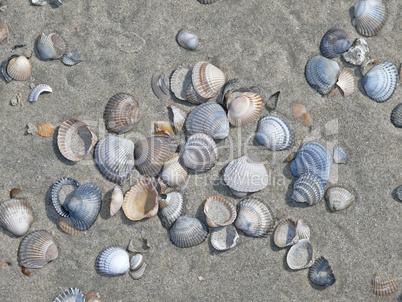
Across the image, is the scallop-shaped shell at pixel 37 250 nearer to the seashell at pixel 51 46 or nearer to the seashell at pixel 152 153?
the seashell at pixel 152 153

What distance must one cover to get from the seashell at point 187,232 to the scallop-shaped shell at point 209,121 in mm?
994

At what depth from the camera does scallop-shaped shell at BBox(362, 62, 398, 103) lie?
13.5ft

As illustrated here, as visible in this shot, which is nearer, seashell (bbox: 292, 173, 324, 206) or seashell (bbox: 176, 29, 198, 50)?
Answer: seashell (bbox: 292, 173, 324, 206)

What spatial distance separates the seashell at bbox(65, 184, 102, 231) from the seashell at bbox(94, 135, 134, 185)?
0.78 feet

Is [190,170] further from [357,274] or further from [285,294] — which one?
[357,274]

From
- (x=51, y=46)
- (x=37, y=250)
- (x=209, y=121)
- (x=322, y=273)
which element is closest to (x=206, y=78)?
(x=209, y=121)

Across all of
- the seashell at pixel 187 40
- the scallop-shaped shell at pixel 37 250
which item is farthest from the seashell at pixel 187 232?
the seashell at pixel 187 40

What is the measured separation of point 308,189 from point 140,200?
74.0 inches

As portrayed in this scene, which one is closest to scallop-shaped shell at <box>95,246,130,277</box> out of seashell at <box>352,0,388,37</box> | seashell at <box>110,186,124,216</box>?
seashell at <box>110,186,124,216</box>

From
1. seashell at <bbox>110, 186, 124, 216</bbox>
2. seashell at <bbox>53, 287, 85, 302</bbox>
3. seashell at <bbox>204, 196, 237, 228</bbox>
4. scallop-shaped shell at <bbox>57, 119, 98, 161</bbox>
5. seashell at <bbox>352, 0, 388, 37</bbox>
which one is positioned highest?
seashell at <bbox>352, 0, 388, 37</bbox>

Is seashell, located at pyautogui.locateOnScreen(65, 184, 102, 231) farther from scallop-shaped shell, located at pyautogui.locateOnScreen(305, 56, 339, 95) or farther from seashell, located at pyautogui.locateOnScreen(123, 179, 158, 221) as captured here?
scallop-shaped shell, located at pyautogui.locateOnScreen(305, 56, 339, 95)

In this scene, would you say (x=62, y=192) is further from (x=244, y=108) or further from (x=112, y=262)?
(x=244, y=108)

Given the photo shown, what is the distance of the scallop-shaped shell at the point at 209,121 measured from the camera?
407 centimetres

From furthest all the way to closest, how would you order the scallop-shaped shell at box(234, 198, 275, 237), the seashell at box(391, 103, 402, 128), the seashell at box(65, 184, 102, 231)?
the seashell at box(391, 103, 402, 128), the scallop-shaped shell at box(234, 198, 275, 237), the seashell at box(65, 184, 102, 231)
